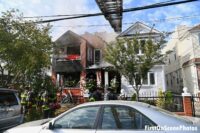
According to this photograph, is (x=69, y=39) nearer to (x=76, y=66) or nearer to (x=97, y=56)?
(x=76, y=66)

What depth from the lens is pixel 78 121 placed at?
5.66m

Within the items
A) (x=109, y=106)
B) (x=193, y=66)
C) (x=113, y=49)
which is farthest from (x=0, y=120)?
(x=193, y=66)

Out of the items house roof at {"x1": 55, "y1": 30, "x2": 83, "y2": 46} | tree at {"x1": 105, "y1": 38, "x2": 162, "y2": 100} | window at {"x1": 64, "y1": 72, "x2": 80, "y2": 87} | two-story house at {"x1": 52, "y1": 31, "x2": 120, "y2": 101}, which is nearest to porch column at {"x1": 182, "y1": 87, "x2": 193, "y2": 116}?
tree at {"x1": 105, "y1": 38, "x2": 162, "y2": 100}

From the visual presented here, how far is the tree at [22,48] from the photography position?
48.7 ft

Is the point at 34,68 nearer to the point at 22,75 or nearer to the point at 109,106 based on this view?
the point at 22,75

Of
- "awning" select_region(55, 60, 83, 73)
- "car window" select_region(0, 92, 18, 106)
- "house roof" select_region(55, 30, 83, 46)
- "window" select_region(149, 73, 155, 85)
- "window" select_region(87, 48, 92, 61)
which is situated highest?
"house roof" select_region(55, 30, 83, 46)

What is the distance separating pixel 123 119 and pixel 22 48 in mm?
11134

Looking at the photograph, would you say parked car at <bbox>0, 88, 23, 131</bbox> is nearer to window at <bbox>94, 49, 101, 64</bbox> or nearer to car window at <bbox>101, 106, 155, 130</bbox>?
car window at <bbox>101, 106, 155, 130</bbox>

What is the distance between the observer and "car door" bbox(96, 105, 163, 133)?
5.16m

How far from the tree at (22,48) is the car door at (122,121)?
34.0 feet

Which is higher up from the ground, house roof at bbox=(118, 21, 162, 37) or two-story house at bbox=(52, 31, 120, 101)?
house roof at bbox=(118, 21, 162, 37)

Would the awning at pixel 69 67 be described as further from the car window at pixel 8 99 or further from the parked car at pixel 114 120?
the parked car at pixel 114 120

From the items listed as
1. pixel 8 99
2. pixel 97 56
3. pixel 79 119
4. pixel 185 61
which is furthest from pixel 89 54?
pixel 79 119

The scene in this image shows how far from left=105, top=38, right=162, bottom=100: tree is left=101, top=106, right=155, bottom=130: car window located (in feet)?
41.6
